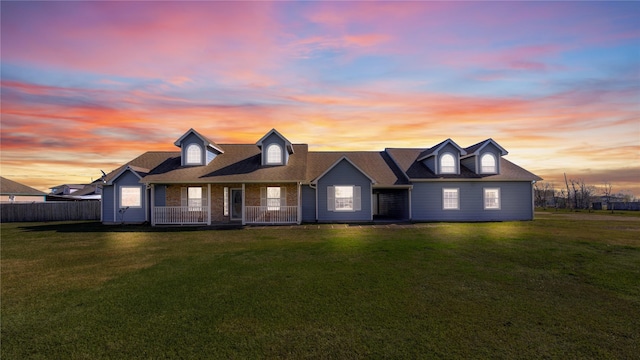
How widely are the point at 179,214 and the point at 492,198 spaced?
2318 centimetres

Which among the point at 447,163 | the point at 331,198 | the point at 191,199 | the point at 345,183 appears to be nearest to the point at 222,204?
the point at 191,199

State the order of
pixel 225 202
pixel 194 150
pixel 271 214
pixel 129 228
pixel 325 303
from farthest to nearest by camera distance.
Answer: pixel 194 150 → pixel 225 202 → pixel 271 214 → pixel 129 228 → pixel 325 303

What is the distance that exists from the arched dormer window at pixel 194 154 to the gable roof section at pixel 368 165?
27.8 ft

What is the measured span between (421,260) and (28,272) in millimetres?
11382

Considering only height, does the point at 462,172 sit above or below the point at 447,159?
below

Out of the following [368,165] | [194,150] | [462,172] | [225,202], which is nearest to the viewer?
[225,202]

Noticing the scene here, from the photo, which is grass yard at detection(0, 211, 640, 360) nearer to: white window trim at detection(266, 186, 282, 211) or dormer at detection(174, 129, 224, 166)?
white window trim at detection(266, 186, 282, 211)

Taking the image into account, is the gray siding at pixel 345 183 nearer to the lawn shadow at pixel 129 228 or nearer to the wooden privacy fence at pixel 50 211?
the lawn shadow at pixel 129 228

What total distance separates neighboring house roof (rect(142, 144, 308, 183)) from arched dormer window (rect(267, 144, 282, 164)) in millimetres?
544

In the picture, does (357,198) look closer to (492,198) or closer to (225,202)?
(225,202)

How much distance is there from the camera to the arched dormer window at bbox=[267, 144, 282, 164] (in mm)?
24344

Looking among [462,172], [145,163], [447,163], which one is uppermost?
[145,163]

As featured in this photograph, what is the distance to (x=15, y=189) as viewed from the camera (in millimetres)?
41531

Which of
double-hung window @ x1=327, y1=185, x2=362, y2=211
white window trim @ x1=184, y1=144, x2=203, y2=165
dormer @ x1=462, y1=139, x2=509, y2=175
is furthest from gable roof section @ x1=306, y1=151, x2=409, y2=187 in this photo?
white window trim @ x1=184, y1=144, x2=203, y2=165
